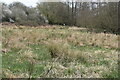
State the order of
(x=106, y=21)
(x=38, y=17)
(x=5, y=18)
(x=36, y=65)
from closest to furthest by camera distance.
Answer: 1. (x=36, y=65)
2. (x=106, y=21)
3. (x=5, y=18)
4. (x=38, y=17)

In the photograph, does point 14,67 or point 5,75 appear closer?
point 5,75

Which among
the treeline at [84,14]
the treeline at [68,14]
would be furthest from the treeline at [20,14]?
the treeline at [84,14]

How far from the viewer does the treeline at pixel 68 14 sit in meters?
19.3

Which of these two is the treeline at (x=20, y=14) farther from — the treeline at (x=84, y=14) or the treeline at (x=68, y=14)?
the treeline at (x=84, y=14)

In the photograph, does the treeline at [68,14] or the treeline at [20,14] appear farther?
the treeline at [20,14]

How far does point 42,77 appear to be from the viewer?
3867mm

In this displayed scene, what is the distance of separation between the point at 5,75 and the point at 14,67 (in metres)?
0.72

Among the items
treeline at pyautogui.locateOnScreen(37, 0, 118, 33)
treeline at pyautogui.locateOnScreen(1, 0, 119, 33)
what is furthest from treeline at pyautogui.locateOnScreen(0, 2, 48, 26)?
treeline at pyautogui.locateOnScreen(37, 0, 118, 33)

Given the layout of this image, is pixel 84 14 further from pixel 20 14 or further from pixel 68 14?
pixel 20 14

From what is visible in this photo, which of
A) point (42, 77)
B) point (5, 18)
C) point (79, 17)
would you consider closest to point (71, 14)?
point (79, 17)

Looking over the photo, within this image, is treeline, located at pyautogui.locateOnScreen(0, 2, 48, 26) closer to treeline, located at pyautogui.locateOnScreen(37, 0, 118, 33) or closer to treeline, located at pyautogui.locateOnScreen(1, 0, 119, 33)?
treeline, located at pyautogui.locateOnScreen(1, 0, 119, 33)

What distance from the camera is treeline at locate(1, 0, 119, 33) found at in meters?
19.3

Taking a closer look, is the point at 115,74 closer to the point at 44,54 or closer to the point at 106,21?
the point at 44,54

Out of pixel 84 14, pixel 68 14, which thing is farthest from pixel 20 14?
pixel 84 14
